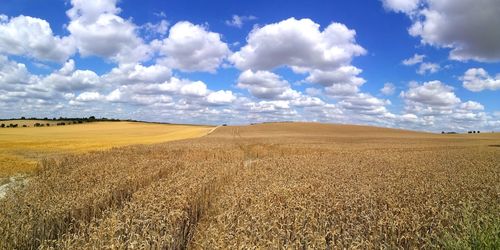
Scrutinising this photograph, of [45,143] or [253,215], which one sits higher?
[253,215]

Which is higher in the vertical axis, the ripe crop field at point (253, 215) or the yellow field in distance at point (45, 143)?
the ripe crop field at point (253, 215)

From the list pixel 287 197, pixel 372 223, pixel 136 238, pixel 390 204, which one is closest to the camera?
pixel 136 238

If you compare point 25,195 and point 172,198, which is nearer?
point 172,198

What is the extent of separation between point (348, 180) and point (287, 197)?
4.76 metres

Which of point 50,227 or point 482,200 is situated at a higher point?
point 482,200

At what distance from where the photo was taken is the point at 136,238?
23.6 ft

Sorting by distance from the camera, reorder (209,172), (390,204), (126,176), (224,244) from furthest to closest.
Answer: (209,172) → (126,176) → (390,204) → (224,244)

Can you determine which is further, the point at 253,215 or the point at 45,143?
the point at 45,143

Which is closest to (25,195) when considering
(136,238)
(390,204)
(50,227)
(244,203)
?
(50,227)

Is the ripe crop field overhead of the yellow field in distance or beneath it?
overhead

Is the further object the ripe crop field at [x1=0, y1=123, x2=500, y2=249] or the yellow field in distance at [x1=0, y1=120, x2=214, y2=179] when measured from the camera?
the yellow field in distance at [x1=0, y1=120, x2=214, y2=179]

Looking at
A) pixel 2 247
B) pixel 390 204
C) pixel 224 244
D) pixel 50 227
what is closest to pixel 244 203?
pixel 224 244

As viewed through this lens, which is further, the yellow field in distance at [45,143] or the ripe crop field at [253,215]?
the yellow field in distance at [45,143]

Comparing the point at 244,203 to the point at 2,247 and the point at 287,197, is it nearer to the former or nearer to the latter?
the point at 287,197
